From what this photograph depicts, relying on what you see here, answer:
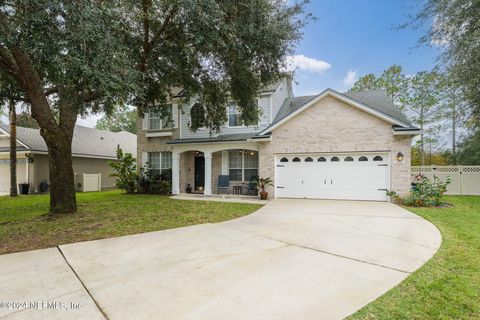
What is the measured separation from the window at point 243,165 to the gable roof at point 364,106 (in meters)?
2.17

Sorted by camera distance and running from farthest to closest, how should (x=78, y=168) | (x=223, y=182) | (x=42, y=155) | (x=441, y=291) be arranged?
(x=78, y=168) < (x=42, y=155) < (x=223, y=182) < (x=441, y=291)

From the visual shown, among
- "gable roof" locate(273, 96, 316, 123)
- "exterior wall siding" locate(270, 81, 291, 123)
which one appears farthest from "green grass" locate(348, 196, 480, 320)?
"gable roof" locate(273, 96, 316, 123)

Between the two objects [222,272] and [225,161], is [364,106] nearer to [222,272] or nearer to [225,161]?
[225,161]

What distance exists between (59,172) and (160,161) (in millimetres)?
8332

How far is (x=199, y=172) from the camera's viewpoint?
16.2 meters

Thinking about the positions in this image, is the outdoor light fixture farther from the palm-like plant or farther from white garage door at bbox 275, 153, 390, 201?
the palm-like plant

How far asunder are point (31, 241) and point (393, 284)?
276 inches

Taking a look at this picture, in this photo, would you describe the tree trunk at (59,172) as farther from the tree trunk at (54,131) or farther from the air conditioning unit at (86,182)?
the air conditioning unit at (86,182)

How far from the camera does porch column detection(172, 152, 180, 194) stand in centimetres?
1512

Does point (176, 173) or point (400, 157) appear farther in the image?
point (176, 173)

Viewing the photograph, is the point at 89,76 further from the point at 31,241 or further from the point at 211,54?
the point at 211,54

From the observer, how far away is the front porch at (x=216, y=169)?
14320 mm

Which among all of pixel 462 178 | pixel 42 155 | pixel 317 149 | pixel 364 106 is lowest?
pixel 462 178

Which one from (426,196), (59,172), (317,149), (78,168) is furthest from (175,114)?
(426,196)
